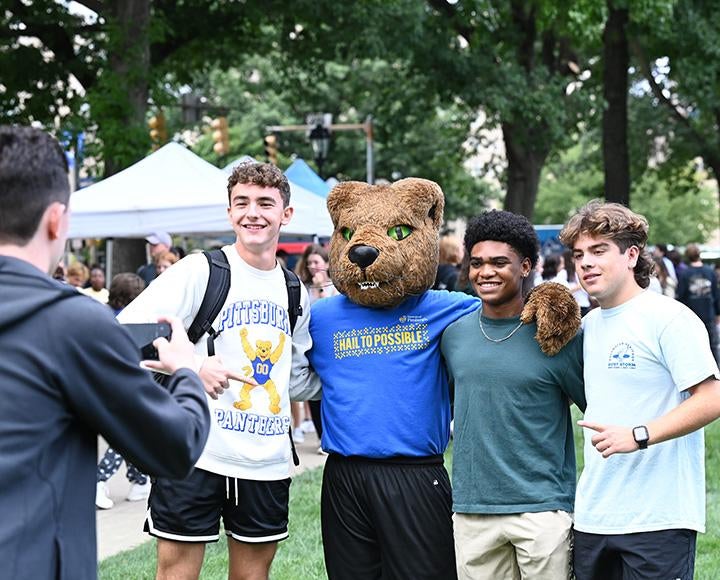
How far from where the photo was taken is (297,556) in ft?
22.8

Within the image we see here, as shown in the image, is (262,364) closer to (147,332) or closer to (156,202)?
(147,332)

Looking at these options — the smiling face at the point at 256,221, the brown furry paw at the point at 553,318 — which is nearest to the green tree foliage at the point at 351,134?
the smiling face at the point at 256,221

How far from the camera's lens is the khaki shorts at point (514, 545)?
4.26m

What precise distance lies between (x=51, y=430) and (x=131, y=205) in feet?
30.2

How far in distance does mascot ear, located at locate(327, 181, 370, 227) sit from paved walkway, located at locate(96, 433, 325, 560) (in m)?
2.72

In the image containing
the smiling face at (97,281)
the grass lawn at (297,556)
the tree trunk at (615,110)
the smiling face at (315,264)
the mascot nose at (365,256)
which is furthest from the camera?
the tree trunk at (615,110)

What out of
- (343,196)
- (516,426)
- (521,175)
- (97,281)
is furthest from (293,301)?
(521,175)

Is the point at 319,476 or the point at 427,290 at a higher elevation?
the point at 427,290

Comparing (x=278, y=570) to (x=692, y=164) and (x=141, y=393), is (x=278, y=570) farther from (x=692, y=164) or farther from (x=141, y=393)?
(x=692, y=164)

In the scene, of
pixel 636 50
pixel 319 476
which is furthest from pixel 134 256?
pixel 636 50

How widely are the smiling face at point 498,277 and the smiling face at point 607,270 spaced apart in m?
0.36

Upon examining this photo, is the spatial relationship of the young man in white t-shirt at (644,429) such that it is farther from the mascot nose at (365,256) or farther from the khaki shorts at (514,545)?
the mascot nose at (365,256)

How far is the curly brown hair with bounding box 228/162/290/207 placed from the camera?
16.3 ft

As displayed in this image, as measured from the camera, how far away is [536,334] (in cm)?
437
